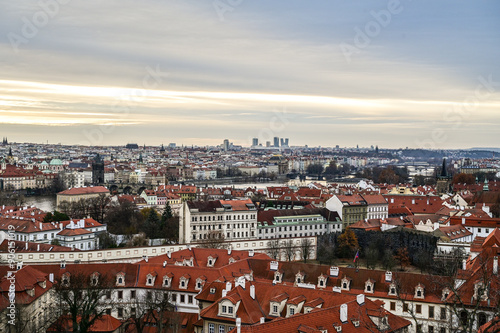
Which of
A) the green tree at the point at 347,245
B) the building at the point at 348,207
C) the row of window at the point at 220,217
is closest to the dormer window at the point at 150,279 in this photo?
the green tree at the point at 347,245

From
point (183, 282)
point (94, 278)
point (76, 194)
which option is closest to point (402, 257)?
point (183, 282)

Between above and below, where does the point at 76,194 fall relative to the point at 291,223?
below

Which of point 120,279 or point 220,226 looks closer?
point 120,279

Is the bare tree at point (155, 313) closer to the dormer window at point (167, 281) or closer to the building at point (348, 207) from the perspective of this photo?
the dormer window at point (167, 281)

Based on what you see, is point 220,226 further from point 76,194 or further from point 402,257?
point 76,194

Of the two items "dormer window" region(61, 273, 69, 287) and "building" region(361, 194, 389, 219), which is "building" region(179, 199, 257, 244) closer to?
"building" region(361, 194, 389, 219)

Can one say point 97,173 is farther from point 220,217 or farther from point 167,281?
point 167,281

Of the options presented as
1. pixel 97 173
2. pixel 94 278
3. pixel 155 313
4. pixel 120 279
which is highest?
pixel 94 278

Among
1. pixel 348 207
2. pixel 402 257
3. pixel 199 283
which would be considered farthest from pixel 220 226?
pixel 199 283

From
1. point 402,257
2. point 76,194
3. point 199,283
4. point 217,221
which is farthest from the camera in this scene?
point 76,194

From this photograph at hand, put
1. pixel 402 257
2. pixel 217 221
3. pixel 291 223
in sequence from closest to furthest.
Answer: pixel 402 257 → pixel 217 221 → pixel 291 223

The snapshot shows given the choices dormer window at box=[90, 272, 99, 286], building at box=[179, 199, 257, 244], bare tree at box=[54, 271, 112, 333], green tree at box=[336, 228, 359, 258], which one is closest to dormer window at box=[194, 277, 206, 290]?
bare tree at box=[54, 271, 112, 333]
